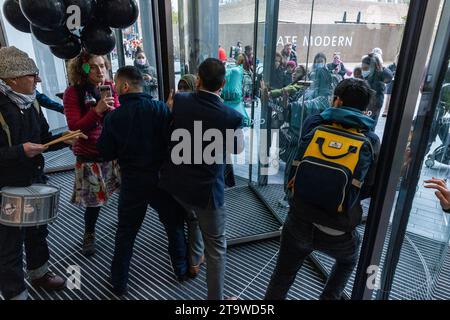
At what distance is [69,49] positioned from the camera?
246 centimetres

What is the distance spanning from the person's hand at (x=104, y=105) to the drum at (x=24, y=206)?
584 mm

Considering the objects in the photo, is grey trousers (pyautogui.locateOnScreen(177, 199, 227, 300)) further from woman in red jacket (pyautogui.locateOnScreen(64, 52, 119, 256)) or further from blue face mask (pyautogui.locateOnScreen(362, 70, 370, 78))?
blue face mask (pyautogui.locateOnScreen(362, 70, 370, 78))

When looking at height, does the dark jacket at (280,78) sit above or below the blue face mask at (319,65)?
below

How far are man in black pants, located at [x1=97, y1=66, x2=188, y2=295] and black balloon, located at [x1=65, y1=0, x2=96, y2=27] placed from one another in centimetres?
73

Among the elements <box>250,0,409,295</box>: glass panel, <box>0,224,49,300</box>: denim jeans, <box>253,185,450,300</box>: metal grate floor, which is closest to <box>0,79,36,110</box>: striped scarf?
<box>0,224,49,300</box>: denim jeans

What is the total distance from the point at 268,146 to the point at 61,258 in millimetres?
2367

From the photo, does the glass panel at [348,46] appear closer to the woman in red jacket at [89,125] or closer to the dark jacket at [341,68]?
the dark jacket at [341,68]

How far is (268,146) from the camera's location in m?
3.64

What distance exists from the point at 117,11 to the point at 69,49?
0.55 m

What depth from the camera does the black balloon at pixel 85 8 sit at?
6.70 feet

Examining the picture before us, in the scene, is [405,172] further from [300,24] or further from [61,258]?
[61,258]

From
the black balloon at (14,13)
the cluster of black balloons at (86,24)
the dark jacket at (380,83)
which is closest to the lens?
the cluster of black balloons at (86,24)

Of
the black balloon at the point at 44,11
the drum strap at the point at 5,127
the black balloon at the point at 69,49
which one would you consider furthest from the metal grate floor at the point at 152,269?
the black balloon at the point at 44,11
